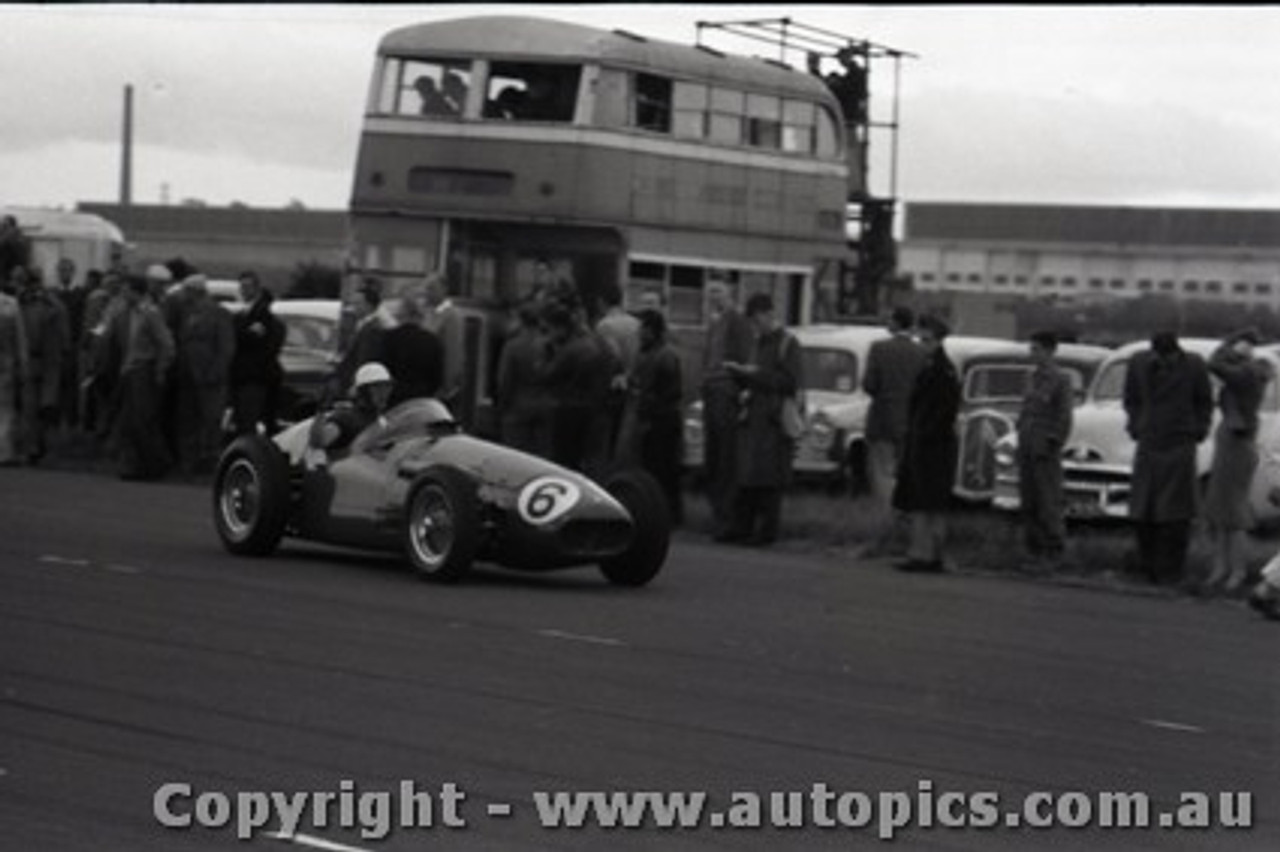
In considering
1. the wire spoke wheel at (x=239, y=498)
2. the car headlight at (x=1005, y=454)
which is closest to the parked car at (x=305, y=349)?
the car headlight at (x=1005, y=454)

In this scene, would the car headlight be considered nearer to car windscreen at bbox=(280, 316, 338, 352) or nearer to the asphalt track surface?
the asphalt track surface

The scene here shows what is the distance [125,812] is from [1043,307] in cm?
3697

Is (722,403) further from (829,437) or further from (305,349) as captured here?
(305,349)

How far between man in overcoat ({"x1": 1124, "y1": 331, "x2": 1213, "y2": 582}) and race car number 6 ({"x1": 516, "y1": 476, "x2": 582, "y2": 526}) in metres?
4.69

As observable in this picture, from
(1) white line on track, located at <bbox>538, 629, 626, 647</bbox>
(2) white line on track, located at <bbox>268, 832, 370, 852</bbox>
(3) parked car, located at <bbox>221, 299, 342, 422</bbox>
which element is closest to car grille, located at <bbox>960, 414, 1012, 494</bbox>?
(3) parked car, located at <bbox>221, 299, 342, 422</bbox>

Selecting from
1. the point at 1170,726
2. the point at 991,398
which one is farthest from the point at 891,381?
the point at 1170,726

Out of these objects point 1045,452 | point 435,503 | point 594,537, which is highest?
point 1045,452

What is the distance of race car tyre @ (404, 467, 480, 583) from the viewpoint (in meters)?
14.3

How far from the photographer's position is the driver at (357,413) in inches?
606

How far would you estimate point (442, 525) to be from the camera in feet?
47.9

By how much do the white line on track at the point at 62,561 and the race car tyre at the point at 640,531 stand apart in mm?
3079

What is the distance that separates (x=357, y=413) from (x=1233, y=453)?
5.91m

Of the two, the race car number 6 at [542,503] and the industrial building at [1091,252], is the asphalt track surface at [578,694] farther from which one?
the industrial building at [1091,252]

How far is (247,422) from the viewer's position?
75.4 feet
